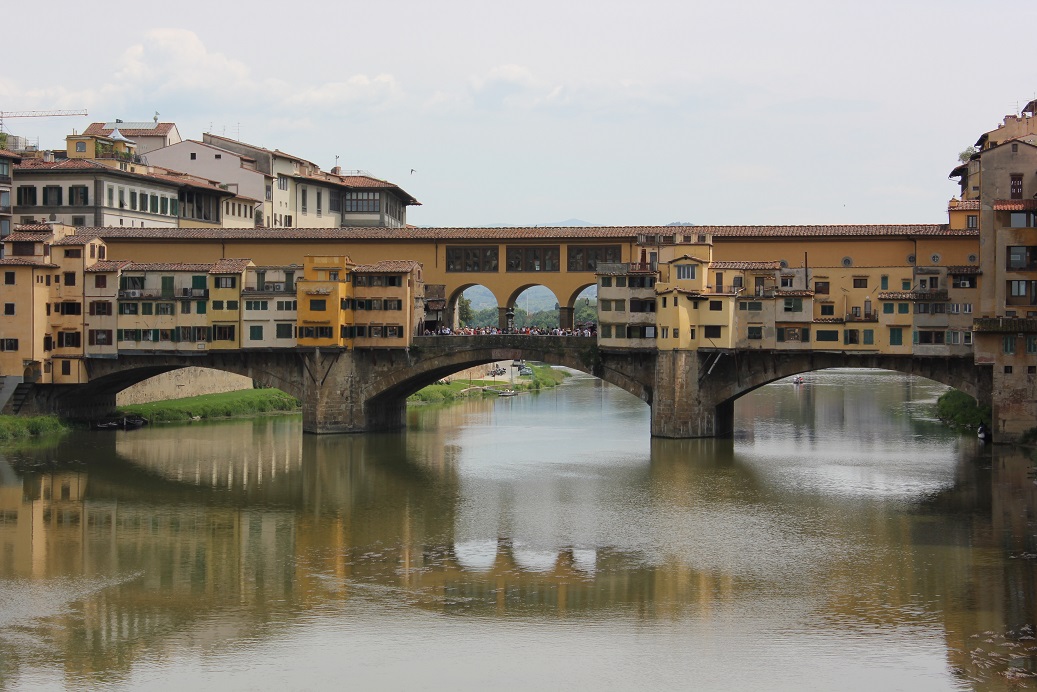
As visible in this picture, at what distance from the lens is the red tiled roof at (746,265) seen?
61250 millimetres

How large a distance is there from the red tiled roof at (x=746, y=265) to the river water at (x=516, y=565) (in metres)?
7.78

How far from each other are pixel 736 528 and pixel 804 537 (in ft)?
6.85

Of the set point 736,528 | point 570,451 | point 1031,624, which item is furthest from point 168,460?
point 1031,624

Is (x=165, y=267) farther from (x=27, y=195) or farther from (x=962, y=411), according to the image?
(x=962, y=411)

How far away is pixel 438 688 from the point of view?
2769 centimetres

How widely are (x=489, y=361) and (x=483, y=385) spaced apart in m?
31.9

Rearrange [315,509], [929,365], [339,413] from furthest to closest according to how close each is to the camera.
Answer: [339,413] → [929,365] → [315,509]

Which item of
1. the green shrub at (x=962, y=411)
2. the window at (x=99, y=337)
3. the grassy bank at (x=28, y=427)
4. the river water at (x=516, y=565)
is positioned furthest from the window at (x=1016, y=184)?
the grassy bank at (x=28, y=427)

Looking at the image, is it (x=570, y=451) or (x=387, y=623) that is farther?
(x=570, y=451)

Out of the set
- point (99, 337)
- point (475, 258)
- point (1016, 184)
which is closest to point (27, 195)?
point (99, 337)

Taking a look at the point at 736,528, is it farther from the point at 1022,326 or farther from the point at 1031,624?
the point at 1022,326

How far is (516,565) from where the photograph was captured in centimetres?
3753

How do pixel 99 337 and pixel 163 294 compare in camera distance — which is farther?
pixel 99 337

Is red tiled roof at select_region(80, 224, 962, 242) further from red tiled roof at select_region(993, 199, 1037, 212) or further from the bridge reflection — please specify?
the bridge reflection
